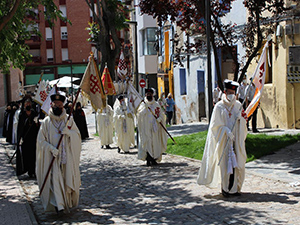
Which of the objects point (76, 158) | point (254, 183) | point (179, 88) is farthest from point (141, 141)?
point (179, 88)

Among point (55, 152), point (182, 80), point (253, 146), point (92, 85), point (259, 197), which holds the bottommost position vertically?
point (259, 197)

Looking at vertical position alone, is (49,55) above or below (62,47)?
below

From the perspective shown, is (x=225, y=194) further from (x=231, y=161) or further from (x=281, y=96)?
(x=281, y=96)

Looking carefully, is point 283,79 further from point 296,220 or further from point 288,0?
point 296,220

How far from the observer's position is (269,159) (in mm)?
11805

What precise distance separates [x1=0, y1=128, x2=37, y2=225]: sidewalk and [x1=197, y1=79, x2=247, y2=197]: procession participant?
3081 mm

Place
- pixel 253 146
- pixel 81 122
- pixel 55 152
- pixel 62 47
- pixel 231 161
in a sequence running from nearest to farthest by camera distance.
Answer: pixel 55 152, pixel 231 161, pixel 253 146, pixel 81 122, pixel 62 47

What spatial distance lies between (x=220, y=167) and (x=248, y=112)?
1.42m

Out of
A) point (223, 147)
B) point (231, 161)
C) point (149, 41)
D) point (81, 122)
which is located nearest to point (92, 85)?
point (223, 147)

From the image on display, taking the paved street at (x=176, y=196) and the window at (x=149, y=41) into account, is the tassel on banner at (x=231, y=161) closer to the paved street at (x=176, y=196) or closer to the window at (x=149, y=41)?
the paved street at (x=176, y=196)

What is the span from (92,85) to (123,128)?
20.0 feet

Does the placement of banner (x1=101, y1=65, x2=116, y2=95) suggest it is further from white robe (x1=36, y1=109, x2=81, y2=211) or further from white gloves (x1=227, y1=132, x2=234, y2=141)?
white gloves (x1=227, y1=132, x2=234, y2=141)

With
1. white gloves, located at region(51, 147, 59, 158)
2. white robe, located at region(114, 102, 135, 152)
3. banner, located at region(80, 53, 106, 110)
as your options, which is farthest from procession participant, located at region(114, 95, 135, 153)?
white gloves, located at region(51, 147, 59, 158)

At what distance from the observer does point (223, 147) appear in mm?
8172
